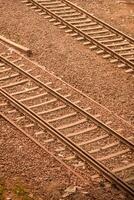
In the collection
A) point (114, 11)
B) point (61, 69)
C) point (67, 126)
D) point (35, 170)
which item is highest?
point (114, 11)

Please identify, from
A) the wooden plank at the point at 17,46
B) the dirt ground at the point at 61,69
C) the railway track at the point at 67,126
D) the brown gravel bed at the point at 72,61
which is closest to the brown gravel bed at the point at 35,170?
the dirt ground at the point at 61,69

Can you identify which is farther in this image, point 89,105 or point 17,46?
point 17,46

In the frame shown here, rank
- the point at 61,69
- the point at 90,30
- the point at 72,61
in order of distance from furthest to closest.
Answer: the point at 90,30 < the point at 72,61 < the point at 61,69

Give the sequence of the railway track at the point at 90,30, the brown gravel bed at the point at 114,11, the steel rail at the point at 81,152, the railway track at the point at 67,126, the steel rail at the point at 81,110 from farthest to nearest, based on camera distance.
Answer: the brown gravel bed at the point at 114,11
the railway track at the point at 90,30
the steel rail at the point at 81,110
the railway track at the point at 67,126
the steel rail at the point at 81,152

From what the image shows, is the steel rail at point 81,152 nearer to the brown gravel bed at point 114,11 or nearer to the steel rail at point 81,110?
the steel rail at point 81,110

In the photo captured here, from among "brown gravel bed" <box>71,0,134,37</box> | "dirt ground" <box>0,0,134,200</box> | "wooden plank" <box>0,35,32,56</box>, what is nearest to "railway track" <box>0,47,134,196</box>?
"dirt ground" <box>0,0,134,200</box>

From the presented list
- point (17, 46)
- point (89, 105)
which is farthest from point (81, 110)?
point (17, 46)

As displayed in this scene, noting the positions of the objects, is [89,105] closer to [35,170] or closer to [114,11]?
[35,170]
